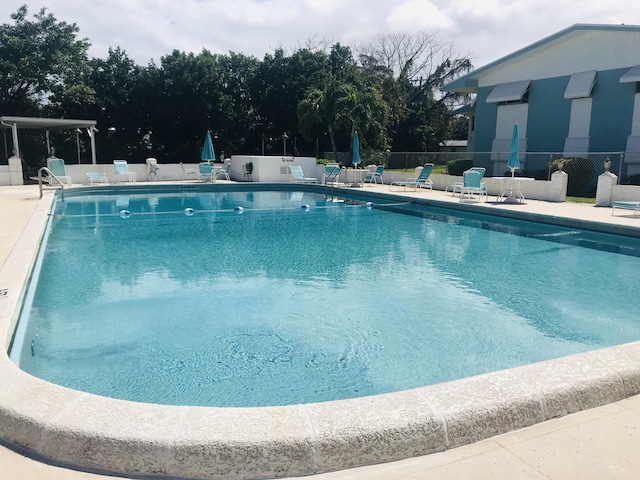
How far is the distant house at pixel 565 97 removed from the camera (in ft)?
59.6

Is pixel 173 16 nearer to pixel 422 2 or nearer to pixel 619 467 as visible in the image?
pixel 422 2

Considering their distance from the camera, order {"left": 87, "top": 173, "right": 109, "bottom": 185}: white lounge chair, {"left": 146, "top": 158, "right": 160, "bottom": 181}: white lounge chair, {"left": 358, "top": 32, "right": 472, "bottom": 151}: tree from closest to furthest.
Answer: {"left": 87, "top": 173, "right": 109, "bottom": 185}: white lounge chair < {"left": 146, "top": 158, "right": 160, "bottom": 181}: white lounge chair < {"left": 358, "top": 32, "right": 472, "bottom": 151}: tree

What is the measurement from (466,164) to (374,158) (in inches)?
195

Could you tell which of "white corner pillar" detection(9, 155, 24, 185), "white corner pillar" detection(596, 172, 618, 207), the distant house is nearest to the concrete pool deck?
"white corner pillar" detection(596, 172, 618, 207)

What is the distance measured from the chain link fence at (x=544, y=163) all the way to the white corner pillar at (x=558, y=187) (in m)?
1.27

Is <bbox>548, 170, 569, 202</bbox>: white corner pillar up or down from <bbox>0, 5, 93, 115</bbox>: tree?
down

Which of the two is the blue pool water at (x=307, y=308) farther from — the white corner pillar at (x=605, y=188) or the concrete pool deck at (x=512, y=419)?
the white corner pillar at (x=605, y=188)

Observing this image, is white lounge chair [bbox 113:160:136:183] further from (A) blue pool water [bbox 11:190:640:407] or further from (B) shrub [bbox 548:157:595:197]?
(B) shrub [bbox 548:157:595:197]

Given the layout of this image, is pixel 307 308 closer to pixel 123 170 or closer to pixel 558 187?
pixel 558 187

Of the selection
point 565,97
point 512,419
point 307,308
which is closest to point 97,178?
point 307,308

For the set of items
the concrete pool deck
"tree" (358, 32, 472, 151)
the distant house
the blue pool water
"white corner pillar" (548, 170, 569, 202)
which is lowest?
the blue pool water

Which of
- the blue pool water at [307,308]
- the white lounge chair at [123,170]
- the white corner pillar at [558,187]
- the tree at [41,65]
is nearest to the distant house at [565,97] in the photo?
the white corner pillar at [558,187]

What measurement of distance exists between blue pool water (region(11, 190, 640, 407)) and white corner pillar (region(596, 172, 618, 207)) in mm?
3688

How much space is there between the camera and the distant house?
18.2m
